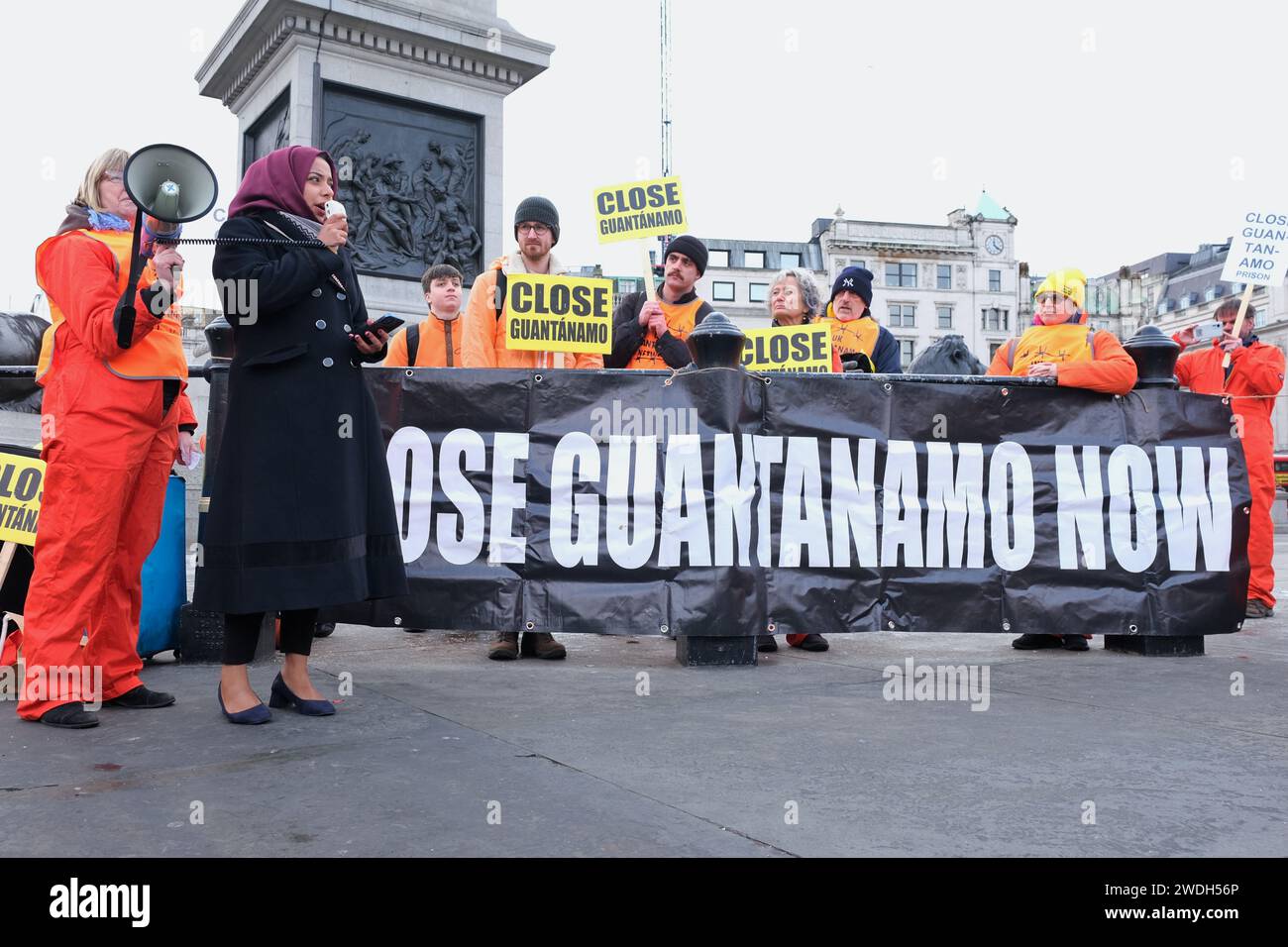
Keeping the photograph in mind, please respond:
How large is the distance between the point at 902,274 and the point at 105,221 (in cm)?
7862

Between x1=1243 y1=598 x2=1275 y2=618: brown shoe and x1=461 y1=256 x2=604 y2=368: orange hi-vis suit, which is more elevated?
x1=461 y1=256 x2=604 y2=368: orange hi-vis suit

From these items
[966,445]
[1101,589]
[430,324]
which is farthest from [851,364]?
[430,324]

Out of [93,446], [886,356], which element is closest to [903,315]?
[886,356]

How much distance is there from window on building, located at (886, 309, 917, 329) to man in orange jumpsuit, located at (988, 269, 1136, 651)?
240 ft

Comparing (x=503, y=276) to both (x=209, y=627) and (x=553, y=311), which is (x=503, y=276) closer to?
(x=553, y=311)

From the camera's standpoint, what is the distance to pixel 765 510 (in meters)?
5.43

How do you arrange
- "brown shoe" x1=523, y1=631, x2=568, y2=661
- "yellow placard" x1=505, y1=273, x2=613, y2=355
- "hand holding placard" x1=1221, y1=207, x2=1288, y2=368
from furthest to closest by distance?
"hand holding placard" x1=1221, y1=207, x2=1288, y2=368 < "yellow placard" x1=505, y1=273, x2=613, y2=355 < "brown shoe" x1=523, y1=631, x2=568, y2=661

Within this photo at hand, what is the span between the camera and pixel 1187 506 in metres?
5.91

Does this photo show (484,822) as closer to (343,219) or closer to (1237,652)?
(343,219)

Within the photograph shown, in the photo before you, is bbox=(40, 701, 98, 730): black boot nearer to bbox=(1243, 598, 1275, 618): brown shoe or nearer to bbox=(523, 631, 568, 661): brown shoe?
bbox=(523, 631, 568, 661): brown shoe

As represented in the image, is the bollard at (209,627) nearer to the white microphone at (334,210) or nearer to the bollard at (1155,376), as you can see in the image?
the white microphone at (334,210)

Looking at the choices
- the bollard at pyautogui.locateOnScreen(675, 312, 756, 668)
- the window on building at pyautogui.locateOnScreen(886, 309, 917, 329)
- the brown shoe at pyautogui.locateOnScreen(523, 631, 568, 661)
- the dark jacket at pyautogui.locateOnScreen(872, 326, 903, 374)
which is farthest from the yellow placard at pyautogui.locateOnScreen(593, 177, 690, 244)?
the window on building at pyautogui.locateOnScreen(886, 309, 917, 329)

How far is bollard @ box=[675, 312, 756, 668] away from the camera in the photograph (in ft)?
17.3

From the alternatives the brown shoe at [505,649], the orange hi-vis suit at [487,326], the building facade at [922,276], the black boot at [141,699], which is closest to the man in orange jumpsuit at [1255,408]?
the orange hi-vis suit at [487,326]
